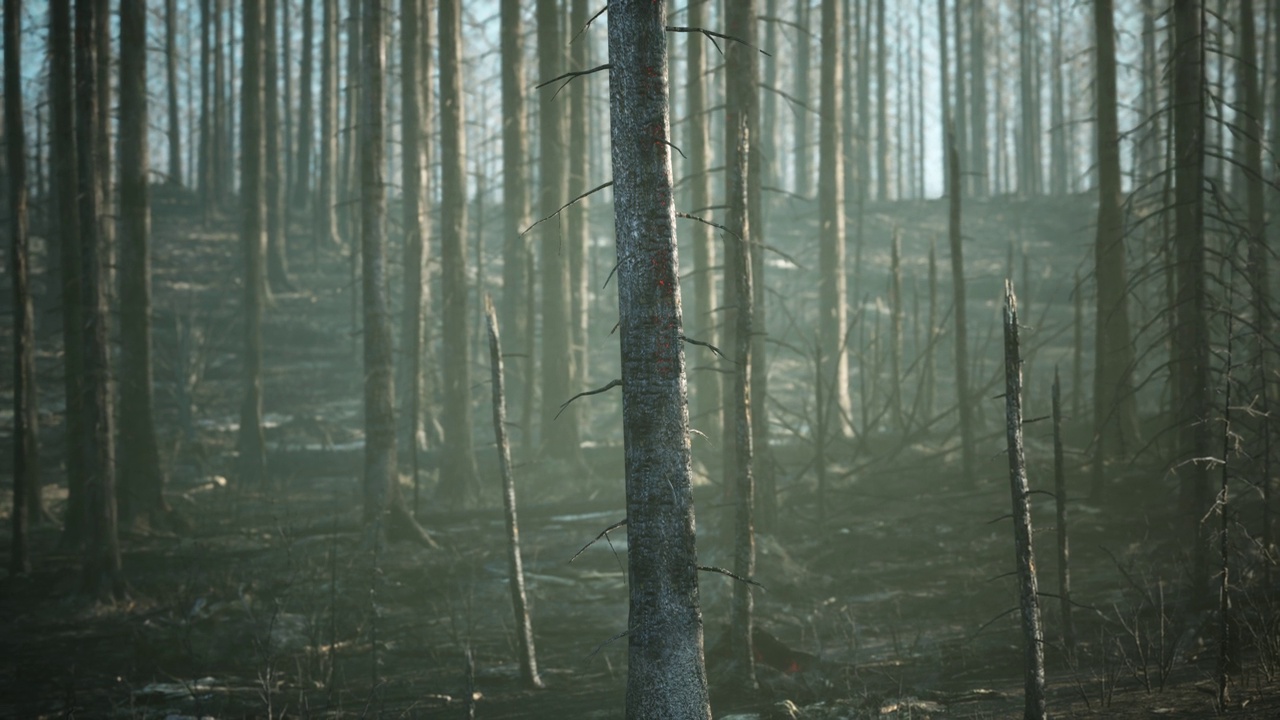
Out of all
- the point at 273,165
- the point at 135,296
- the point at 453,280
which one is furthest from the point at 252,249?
the point at 273,165

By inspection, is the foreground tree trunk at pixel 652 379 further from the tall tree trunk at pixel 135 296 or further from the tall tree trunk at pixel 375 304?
the tall tree trunk at pixel 135 296

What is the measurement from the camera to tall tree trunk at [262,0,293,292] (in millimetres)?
29786

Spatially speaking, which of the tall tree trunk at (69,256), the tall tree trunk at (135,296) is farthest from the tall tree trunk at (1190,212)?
the tall tree trunk at (69,256)

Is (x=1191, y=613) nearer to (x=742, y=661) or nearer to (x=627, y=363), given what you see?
(x=742, y=661)

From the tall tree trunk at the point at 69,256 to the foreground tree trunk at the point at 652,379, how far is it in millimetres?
12457

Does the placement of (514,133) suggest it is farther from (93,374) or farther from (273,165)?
(273,165)

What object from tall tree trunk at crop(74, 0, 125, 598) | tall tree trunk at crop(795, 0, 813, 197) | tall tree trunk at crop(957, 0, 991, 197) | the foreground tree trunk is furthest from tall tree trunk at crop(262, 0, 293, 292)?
tall tree trunk at crop(957, 0, 991, 197)

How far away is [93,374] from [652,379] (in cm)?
990

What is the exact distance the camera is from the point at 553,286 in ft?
68.7

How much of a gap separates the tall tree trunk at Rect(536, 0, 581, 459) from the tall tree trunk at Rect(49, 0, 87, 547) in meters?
8.17

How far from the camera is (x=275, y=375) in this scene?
93.6ft

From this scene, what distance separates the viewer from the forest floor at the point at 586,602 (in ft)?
31.1

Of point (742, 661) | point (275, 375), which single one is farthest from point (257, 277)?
point (742, 661)

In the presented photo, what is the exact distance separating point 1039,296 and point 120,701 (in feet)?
90.8
